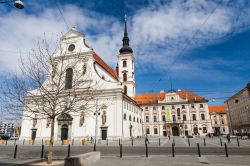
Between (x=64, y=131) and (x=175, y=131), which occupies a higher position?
(x=64, y=131)

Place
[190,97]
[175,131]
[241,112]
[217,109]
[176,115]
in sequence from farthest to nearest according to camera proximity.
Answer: [217,109]
[241,112]
[190,97]
[176,115]
[175,131]

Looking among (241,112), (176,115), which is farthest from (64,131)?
(241,112)

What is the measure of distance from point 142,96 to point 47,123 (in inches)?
1610

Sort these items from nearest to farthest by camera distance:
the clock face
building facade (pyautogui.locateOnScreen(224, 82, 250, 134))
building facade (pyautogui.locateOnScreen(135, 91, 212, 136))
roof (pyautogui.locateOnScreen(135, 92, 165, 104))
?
the clock face < building facade (pyautogui.locateOnScreen(135, 91, 212, 136)) < building facade (pyautogui.locateOnScreen(224, 82, 250, 134)) < roof (pyautogui.locateOnScreen(135, 92, 165, 104))

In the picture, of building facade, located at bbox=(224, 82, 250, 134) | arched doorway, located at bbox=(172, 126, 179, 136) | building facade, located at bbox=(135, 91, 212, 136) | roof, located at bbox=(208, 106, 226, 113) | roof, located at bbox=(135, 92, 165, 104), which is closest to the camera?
building facade, located at bbox=(135, 91, 212, 136)

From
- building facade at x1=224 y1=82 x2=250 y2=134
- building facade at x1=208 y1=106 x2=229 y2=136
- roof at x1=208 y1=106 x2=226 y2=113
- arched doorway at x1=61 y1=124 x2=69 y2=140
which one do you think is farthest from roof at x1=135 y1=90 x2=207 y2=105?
arched doorway at x1=61 y1=124 x2=69 y2=140

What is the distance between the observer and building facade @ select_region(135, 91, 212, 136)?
6072 cm

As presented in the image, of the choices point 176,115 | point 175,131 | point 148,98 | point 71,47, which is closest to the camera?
point 71,47

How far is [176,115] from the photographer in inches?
2490

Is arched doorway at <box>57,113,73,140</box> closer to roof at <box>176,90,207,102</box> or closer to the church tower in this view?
the church tower

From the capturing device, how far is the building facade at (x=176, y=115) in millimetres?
60716

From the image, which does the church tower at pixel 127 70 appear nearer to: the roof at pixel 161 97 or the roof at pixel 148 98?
the roof at pixel 148 98

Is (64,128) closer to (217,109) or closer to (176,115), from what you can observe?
(176,115)

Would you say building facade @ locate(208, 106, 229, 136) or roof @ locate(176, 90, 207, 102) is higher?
roof @ locate(176, 90, 207, 102)
